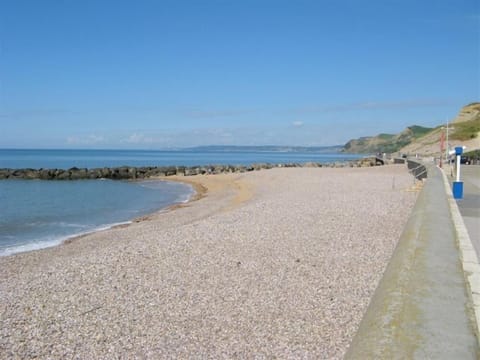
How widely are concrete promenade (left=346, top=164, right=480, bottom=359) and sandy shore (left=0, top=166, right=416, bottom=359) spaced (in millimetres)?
881

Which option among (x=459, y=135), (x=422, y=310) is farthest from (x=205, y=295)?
(x=459, y=135)

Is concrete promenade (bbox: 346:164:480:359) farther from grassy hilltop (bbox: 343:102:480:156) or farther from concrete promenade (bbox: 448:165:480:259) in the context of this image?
grassy hilltop (bbox: 343:102:480:156)

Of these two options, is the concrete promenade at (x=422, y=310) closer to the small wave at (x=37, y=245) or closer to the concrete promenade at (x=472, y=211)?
the concrete promenade at (x=472, y=211)

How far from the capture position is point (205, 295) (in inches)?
236

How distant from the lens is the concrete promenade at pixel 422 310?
2.47m

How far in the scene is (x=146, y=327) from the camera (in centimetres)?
503

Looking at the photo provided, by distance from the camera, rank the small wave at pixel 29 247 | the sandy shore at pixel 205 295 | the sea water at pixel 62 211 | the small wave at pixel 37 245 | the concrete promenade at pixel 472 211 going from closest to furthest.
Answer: the sandy shore at pixel 205 295 → the concrete promenade at pixel 472 211 → the small wave at pixel 29 247 → the small wave at pixel 37 245 → the sea water at pixel 62 211

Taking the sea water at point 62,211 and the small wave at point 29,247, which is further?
the sea water at point 62,211

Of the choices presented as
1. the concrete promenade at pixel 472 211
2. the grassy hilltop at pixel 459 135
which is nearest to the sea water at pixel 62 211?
the concrete promenade at pixel 472 211

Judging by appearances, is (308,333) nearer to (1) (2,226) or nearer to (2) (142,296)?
(2) (142,296)

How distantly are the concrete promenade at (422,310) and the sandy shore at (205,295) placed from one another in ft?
2.89

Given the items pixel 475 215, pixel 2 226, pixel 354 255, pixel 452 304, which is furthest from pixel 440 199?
pixel 2 226

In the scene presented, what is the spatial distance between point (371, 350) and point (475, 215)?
27.7 feet

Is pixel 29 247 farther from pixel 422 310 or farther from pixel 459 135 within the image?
pixel 459 135
